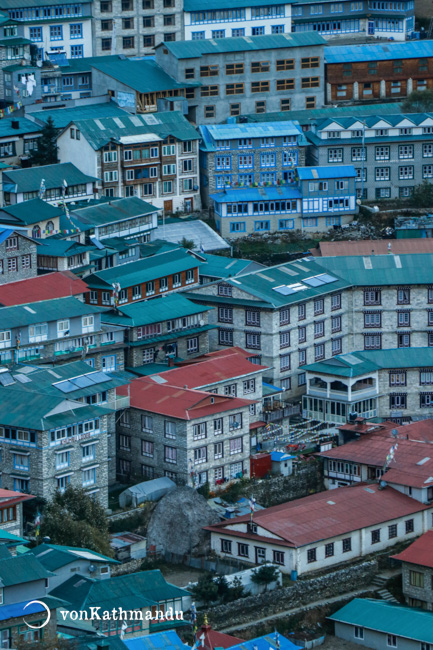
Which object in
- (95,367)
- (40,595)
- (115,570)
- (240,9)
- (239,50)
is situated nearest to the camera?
(40,595)

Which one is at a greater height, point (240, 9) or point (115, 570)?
point (240, 9)

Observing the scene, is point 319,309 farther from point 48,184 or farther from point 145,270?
point 48,184

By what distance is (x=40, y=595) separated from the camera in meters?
112

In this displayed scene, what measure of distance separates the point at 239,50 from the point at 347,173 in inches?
690

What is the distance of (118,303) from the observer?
491 feet

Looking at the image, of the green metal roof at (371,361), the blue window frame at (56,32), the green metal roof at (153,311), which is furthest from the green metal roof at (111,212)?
the blue window frame at (56,32)

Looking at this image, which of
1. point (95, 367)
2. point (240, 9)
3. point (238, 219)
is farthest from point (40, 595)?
point (240, 9)

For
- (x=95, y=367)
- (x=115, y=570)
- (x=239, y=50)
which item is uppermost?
(x=239, y=50)

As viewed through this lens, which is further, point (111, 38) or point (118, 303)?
point (111, 38)

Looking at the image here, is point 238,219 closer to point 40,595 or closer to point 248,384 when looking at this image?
point 248,384

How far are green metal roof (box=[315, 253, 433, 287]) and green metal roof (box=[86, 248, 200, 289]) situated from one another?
35.5 ft

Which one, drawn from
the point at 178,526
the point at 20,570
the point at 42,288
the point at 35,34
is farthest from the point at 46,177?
the point at 20,570

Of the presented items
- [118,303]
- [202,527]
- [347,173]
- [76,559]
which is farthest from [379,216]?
[76,559]

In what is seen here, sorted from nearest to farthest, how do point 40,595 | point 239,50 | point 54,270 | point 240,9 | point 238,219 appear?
point 40,595 < point 54,270 < point 238,219 < point 239,50 < point 240,9
